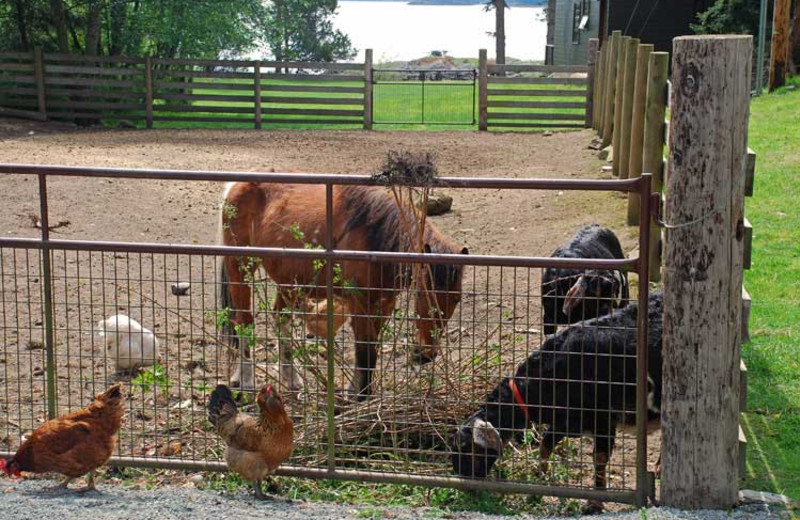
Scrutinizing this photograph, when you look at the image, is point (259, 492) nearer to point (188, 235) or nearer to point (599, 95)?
point (188, 235)

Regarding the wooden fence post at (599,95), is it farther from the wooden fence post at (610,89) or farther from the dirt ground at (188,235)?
the wooden fence post at (610,89)

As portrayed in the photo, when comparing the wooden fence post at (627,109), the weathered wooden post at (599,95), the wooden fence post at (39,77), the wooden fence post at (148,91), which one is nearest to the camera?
the wooden fence post at (627,109)

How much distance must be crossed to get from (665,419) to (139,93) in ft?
70.4

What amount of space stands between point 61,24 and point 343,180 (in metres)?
21.7

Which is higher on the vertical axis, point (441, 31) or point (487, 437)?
point (441, 31)

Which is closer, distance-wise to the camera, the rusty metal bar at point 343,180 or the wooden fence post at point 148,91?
the rusty metal bar at point 343,180

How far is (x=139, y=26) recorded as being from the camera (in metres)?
24.5

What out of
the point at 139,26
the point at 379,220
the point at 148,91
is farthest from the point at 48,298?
the point at 139,26

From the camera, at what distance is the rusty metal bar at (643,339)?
4.41 m

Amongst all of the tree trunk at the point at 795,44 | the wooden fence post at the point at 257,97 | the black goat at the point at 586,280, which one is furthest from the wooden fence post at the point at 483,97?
the black goat at the point at 586,280

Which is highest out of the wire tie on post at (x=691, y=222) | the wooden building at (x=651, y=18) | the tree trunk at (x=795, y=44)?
the wooden building at (x=651, y=18)

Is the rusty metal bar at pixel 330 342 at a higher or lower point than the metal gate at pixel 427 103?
lower

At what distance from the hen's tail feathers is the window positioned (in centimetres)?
3177

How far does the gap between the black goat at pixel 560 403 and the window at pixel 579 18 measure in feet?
101
